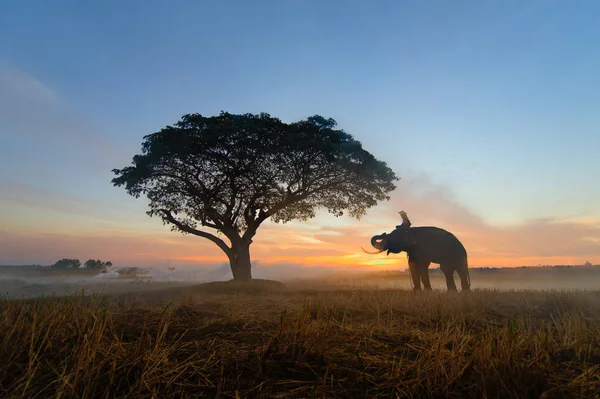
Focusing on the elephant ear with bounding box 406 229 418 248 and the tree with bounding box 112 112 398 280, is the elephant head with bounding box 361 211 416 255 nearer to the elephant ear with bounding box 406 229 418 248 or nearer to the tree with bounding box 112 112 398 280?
the elephant ear with bounding box 406 229 418 248

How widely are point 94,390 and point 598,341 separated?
238 inches

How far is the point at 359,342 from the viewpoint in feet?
13.8

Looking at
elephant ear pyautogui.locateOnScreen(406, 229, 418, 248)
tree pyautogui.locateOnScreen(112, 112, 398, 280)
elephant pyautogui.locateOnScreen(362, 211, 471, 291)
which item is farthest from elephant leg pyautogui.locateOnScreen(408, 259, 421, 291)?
tree pyautogui.locateOnScreen(112, 112, 398, 280)

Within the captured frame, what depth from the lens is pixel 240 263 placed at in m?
23.1

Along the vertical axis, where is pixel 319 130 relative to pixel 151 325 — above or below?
above

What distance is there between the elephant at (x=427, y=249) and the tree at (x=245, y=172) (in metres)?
7.42

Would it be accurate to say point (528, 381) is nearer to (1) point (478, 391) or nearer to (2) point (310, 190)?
(1) point (478, 391)

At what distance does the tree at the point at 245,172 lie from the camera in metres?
21.8

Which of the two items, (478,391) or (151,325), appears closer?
(478,391)

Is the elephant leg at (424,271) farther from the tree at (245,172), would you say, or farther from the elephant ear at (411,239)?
the tree at (245,172)

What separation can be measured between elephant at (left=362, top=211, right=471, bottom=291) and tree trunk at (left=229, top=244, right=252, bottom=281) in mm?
10369

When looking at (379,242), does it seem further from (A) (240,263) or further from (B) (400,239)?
(A) (240,263)

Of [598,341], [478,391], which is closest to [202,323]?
[478,391]

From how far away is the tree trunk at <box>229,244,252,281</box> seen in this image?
23062mm
